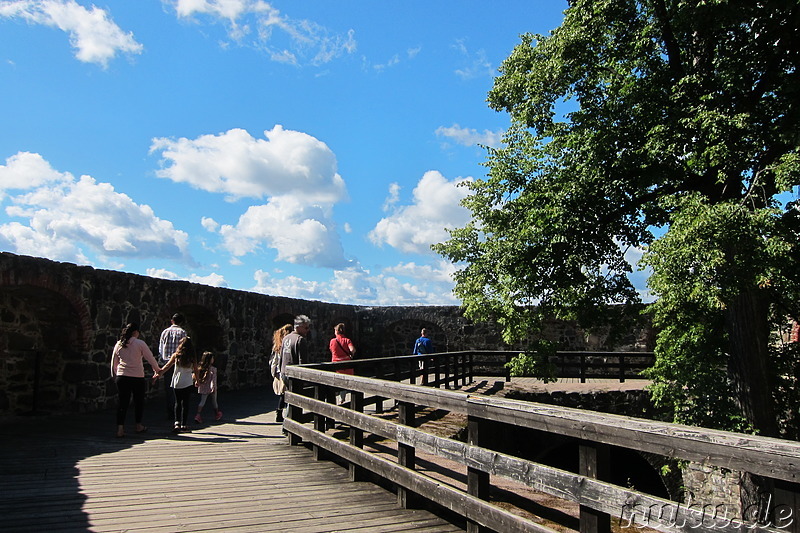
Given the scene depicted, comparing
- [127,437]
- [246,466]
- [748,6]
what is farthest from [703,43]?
[127,437]

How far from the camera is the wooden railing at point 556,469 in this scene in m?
2.35

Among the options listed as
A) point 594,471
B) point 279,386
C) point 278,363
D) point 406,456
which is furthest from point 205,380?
point 594,471

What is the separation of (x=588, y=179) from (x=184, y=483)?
802 cm

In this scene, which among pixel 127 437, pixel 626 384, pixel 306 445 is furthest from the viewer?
pixel 626 384

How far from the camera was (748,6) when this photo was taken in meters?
9.30

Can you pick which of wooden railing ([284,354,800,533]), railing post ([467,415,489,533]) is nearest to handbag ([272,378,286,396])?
wooden railing ([284,354,800,533])

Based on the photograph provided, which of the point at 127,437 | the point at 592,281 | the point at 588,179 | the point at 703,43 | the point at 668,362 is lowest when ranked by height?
the point at 127,437

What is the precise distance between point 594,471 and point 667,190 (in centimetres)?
875

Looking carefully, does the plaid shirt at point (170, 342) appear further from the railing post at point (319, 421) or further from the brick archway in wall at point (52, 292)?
the railing post at point (319, 421)

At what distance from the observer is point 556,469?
121 inches

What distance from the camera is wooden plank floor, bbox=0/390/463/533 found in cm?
Answer: 395

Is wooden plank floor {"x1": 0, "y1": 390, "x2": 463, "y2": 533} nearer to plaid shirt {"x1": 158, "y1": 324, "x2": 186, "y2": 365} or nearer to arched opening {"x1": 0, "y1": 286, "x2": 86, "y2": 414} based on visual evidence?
plaid shirt {"x1": 158, "y1": 324, "x2": 186, "y2": 365}

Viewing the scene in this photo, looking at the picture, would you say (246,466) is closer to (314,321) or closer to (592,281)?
(592,281)

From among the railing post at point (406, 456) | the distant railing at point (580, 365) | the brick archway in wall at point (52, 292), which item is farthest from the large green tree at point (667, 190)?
the brick archway in wall at point (52, 292)
